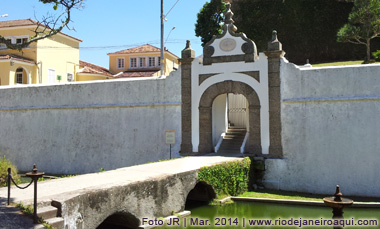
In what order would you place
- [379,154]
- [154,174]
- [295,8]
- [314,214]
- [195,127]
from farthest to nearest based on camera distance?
[295,8] → [195,127] → [379,154] → [314,214] → [154,174]

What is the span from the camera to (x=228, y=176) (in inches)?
427

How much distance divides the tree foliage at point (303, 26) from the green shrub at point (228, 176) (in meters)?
19.9

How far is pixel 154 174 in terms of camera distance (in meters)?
8.69

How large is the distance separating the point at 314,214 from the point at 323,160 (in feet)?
10.2

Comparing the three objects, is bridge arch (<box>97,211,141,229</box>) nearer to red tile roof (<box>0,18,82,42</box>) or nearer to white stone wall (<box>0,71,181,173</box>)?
white stone wall (<box>0,71,181,173</box>)

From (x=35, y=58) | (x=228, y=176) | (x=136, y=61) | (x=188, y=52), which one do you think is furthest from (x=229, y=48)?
(x=136, y=61)

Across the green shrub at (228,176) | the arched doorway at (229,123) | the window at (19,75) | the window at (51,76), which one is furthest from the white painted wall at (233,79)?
the window at (51,76)

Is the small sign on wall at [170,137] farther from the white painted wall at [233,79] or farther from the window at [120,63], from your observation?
the window at [120,63]

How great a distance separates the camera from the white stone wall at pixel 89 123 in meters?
14.3

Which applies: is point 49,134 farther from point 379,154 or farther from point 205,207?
point 379,154

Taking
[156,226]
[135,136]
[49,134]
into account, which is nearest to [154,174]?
[156,226]

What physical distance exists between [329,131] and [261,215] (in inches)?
174

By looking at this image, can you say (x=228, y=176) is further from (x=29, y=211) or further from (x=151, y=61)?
(x=151, y=61)

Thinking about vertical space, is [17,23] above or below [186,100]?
above
